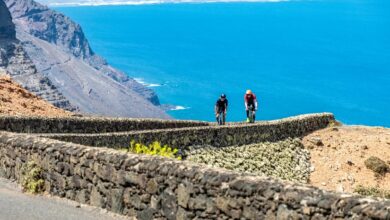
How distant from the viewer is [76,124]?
29.8 meters

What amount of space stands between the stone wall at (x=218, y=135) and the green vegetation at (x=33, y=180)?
26.2 ft

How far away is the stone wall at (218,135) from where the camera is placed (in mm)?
26922

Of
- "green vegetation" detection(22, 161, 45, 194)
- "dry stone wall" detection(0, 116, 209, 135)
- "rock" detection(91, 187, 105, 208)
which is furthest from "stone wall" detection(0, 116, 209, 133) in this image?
"rock" detection(91, 187, 105, 208)

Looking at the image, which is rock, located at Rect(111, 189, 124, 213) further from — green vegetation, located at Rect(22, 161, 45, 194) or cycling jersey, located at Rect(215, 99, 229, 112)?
cycling jersey, located at Rect(215, 99, 229, 112)

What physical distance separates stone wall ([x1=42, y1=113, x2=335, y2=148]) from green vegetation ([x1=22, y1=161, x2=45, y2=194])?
26.2 ft

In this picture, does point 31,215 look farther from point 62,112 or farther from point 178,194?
point 62,112

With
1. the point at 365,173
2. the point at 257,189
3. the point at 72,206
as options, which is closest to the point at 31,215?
the point at 72,206

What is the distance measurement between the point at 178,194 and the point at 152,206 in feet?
2.33

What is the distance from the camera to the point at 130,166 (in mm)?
12391

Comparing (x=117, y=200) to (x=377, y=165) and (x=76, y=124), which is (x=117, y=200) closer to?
(x=76, y=124)

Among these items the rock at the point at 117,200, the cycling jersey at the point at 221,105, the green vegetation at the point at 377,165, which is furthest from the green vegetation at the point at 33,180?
the green vegetation at the point at 377,165

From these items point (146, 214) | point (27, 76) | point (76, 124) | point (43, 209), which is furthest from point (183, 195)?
point (27, 76)

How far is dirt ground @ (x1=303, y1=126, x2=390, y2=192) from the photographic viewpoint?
126 ft

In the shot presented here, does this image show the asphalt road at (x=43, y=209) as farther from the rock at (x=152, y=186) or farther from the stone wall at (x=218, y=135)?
the stone wall at (x=218, y=135)
